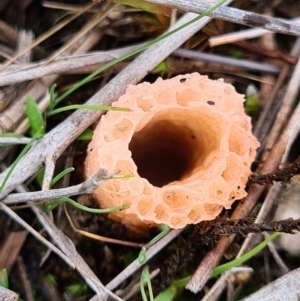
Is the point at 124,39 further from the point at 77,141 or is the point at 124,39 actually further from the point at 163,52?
the point at 77,141

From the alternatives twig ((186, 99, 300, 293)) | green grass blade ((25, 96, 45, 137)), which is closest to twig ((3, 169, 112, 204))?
green grass blade ((25, 96, 45, 137))

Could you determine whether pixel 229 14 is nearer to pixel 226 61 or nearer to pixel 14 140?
pixel 226 61

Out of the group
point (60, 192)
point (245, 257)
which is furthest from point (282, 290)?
point (60, 192)

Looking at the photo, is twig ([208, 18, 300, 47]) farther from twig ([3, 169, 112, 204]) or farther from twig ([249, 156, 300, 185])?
twig ([3, 169, 112, 204])

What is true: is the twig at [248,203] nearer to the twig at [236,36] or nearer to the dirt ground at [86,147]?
the dirt ground at [86,147]

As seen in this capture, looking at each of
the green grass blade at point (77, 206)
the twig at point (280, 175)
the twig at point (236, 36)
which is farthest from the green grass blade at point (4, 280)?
the twig at point (236, 36)

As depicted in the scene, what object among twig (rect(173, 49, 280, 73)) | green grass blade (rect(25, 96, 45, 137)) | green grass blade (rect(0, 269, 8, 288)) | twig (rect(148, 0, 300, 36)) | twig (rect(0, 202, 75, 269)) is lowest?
green grass blade (rect(0, 269, 8, 288))
